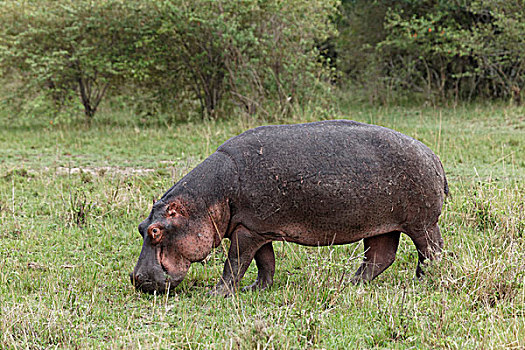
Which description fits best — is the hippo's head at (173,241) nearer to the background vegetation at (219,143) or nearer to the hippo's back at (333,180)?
the background vegetation at (219,143)

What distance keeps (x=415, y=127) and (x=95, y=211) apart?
8.49 metres

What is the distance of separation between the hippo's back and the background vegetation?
1.31ft

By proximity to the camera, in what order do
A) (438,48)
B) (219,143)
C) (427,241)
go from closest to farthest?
(427,241) < (219,143) < (438,48)

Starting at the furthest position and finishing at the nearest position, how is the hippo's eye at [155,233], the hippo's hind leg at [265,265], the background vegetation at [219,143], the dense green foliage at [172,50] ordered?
the dense green foliage at [172,50]
the hippo's hind leg at [265,265]
the hippo's eye at [155,233]
the background vegetation at [219,143]

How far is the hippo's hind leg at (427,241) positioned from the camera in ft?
14.3

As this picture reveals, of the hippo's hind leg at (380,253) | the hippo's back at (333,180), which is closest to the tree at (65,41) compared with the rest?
the hippo's back at (333,180)

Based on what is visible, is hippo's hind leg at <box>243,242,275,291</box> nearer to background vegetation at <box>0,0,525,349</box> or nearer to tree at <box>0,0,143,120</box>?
background vegetation at <box>0,0,525,349</box>

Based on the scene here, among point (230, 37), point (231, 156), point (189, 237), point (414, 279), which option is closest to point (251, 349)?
point (189, 237)

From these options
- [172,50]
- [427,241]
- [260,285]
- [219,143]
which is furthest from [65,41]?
[427,241]

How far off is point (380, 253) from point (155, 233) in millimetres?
1845

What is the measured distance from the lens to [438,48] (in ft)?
53.8

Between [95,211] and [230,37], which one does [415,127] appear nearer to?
[230,37]

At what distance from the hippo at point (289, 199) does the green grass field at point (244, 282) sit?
0.24m

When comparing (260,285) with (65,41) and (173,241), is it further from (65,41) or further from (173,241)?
(65,41)
